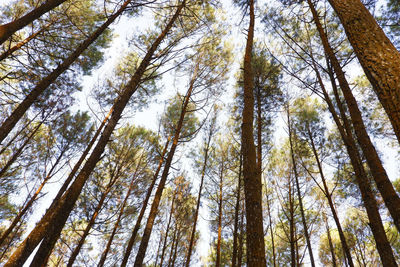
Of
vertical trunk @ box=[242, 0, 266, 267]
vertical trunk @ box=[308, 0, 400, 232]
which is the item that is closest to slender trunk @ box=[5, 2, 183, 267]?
vertical trunk @ box=[242, 0, 266, 267]

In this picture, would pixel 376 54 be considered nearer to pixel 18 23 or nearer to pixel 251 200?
pixel 251 200

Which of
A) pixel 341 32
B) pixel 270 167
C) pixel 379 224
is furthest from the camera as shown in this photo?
pixel 270 167

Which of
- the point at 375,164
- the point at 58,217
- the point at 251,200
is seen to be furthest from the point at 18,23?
the point at 375,164

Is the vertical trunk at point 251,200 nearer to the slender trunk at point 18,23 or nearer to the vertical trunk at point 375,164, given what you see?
the vertical trunk at point 375,164

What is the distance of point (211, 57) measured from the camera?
7.54 metres

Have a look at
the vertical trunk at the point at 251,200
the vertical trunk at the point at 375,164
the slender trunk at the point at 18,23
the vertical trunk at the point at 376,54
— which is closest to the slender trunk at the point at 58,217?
the slender trunk at the point at 18,23

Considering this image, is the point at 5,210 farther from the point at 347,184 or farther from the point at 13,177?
the point at 347,184

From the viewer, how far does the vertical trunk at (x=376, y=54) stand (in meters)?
1.30

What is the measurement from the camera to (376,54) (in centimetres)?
152

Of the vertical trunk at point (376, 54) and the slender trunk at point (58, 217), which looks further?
the slender trunk at point (58, 217)

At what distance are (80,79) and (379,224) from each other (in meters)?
10.2

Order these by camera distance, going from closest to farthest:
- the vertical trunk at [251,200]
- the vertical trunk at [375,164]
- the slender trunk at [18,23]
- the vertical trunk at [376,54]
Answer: the vertical trunk at [376,54] < the vertical trunk at [251,200] < the slender trunk at [18,23] < the vertical trunk at [375,164]

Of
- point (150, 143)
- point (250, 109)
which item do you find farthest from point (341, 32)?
point (150, 143)

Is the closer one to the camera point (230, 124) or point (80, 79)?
point (80, 79)
